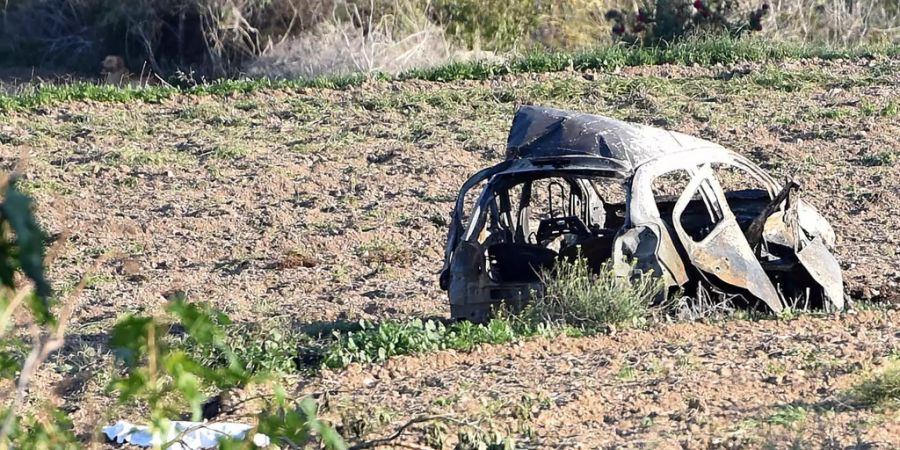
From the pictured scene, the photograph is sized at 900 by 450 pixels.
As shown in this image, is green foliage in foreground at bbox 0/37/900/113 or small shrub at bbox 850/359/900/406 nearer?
small shrub at bbox 850/359/900/406

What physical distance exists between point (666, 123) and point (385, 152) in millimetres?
3530

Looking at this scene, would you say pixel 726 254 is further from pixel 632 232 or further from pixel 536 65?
pixel 536 65

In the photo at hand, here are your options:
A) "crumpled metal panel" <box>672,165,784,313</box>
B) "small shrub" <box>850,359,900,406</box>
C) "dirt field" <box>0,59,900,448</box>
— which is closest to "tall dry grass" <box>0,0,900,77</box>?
"dirt field" <box>0,59,900,448</box>

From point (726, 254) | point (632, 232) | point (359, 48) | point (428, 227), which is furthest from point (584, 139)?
point (359, 48)

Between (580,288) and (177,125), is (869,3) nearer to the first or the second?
(177,125)

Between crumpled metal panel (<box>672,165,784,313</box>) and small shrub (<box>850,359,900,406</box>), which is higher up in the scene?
small shrub (<box>850,359,900,406</box>)

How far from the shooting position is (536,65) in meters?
20.5

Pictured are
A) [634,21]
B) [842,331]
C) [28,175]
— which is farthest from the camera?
[634,21]

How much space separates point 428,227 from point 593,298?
5.41m

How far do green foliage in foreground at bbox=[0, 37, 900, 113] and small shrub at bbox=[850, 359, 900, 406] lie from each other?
527 inches

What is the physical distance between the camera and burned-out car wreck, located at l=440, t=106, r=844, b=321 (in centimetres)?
948

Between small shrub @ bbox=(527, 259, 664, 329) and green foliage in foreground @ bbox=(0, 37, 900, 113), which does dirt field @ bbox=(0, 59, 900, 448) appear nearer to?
small shrub @ bbox=(527, 259, 664, 329)

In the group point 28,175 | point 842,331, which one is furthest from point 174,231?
point 842,331

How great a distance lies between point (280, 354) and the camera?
9211 millimetres
